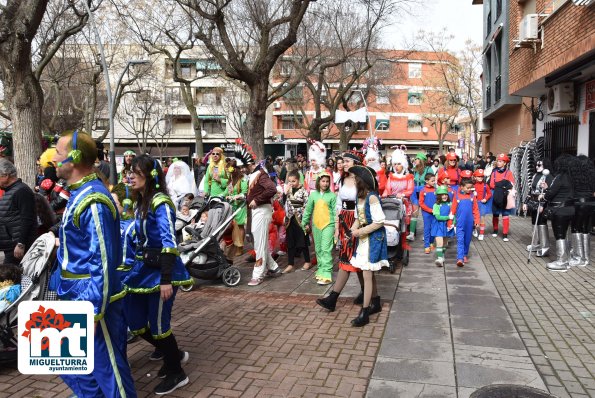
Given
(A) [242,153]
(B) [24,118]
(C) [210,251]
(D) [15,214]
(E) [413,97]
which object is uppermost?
(E) [413,97]

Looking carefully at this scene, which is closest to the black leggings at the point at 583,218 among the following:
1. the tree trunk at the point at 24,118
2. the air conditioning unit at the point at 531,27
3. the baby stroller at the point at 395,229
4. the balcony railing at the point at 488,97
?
the baby stroller at the point at 395,229

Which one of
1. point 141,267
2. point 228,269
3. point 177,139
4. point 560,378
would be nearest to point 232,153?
point 228,269

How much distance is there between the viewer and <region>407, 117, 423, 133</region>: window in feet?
190

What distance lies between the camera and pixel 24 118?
1070 cm

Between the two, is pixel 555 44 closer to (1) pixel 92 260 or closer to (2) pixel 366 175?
(2) pixel 366 175

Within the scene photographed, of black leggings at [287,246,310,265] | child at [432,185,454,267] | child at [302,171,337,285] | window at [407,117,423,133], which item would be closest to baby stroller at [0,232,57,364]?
child at [302,171,337,285]

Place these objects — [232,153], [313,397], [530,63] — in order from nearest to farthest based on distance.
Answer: [313,397] → [232,153] → [530,63]

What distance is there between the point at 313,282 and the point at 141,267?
13.1ft

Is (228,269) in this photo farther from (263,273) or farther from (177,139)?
(177,139)

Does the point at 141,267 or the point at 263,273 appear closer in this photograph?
the point at 141,267

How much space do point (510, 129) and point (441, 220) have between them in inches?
594

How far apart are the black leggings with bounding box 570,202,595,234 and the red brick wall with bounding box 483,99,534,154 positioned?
10.2 m

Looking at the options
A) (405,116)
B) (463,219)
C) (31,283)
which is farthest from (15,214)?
(405,116)

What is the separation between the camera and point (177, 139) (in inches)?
2114
